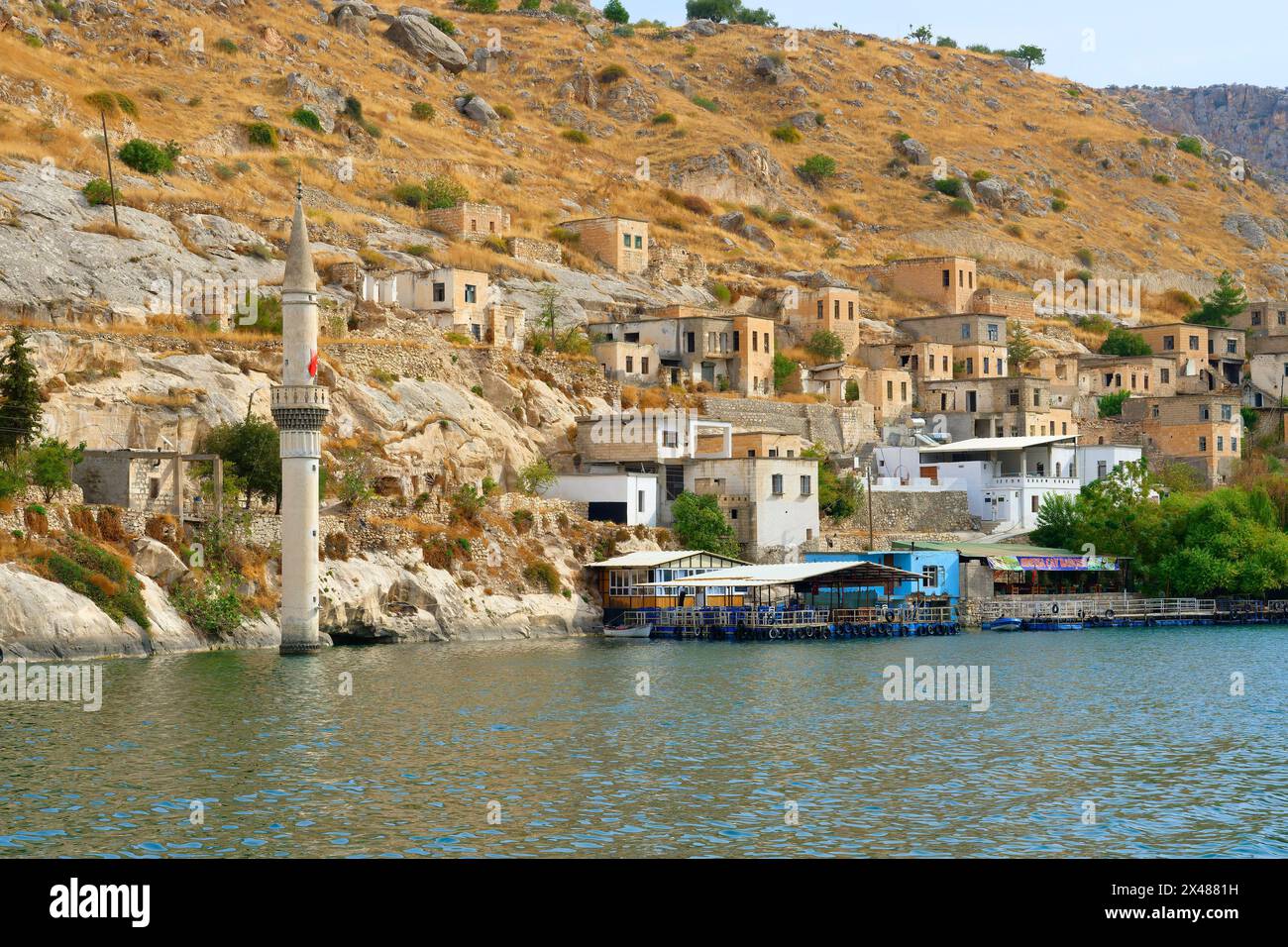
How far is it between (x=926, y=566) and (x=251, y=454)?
28907mm

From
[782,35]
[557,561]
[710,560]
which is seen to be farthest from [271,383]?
[782,35]

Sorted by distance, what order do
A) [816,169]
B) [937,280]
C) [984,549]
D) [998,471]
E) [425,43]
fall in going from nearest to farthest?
[984,549], [998,471], [937,280], [425,43], [816,169]

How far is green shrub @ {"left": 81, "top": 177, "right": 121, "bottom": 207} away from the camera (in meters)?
73.6

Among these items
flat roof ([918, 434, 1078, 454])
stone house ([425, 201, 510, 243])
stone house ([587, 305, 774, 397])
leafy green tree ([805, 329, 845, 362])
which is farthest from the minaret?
leafy green tree ([805, 329, 845, 362])

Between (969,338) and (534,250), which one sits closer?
(534,250)

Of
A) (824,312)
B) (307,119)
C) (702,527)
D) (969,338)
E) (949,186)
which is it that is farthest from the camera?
(949,186)

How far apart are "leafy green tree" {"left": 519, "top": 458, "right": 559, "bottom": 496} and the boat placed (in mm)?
19144

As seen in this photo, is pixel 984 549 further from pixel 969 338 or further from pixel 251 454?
pixel 251 454

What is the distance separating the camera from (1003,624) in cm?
7031

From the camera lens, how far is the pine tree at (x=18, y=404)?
51969 millimetres

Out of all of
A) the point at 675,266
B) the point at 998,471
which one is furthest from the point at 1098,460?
the point at 675,266

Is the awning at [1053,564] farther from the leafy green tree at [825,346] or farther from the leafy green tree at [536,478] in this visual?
the leafy green tree at [825,346]

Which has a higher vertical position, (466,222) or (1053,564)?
(466,222)

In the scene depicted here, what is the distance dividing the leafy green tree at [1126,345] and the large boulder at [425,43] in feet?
188
